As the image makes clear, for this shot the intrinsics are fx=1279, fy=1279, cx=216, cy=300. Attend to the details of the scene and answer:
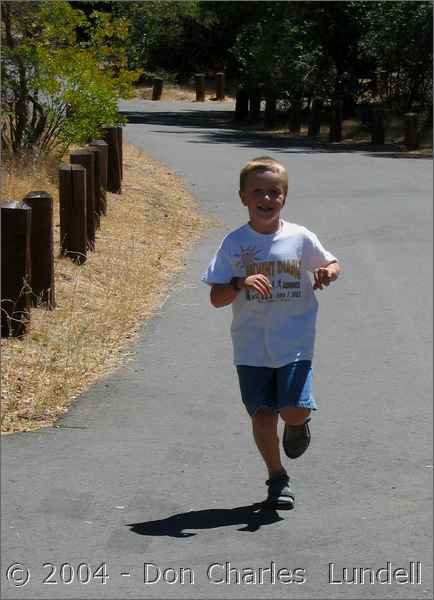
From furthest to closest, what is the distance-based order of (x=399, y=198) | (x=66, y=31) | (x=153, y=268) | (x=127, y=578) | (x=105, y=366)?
1. (x=399, y=198)
2. (x=66, y=31)
3. (x=153, y=268)
4. (x=105, y=366)
5. (x=127, y=578)

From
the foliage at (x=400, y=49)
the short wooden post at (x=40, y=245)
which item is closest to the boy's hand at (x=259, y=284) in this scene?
the short wooden post at (x=40, y=245)

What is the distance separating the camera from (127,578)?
15.5ft

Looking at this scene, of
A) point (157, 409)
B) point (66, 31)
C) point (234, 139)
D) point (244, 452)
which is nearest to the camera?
point (244, 452)

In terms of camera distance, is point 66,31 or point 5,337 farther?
point 66,31

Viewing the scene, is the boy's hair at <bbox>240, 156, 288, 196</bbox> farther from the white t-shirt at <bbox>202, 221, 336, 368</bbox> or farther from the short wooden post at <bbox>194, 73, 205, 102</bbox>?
the short wooden post at <bbox>194, 73, 205, 102</bbox>

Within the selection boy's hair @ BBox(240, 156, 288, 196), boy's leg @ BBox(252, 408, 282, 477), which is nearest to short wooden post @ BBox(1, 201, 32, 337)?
boy's leg @ BBox(252, 408, 282, 477)

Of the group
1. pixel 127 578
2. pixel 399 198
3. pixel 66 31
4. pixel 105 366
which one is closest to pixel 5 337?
pixel 105 366

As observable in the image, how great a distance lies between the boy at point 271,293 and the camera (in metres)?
5.20

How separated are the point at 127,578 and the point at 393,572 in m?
1.00

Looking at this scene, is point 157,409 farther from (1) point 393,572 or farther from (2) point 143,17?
(2) point 143,17

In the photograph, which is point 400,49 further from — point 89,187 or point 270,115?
point 89,187

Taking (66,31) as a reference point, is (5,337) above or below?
below

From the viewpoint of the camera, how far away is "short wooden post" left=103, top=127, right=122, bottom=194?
16.4 meters

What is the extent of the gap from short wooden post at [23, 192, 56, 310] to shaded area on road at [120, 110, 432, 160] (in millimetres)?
13764
